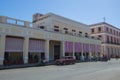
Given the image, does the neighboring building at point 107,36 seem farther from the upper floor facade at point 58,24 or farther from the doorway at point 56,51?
the doorway at point 56,51

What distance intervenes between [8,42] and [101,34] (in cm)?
3707

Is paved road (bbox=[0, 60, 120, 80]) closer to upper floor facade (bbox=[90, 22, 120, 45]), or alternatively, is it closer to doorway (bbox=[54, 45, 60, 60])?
doorway (bbox=[54, 45, 60, 60])

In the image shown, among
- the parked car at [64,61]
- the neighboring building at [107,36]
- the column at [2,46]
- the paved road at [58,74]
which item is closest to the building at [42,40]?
the column at [2,46]

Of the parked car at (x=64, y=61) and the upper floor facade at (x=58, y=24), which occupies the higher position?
the upper floor facade at (x=58, y=24)

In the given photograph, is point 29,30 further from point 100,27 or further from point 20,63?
point 100,27

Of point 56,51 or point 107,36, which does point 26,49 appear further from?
point 107,36

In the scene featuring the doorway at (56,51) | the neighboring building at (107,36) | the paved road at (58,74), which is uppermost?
the neighboring building at (107,36)

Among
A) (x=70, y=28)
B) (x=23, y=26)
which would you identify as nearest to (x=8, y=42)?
(x=23, y=26)

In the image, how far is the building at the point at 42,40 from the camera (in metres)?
19.8

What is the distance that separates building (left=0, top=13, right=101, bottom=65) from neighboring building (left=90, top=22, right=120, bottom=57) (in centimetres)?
990

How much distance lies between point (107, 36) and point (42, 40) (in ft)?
106

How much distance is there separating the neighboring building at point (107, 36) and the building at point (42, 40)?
390 inches

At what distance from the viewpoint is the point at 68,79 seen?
990 centimetres

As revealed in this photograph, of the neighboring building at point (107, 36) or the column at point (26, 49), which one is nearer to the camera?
the column at point (26, 49)
